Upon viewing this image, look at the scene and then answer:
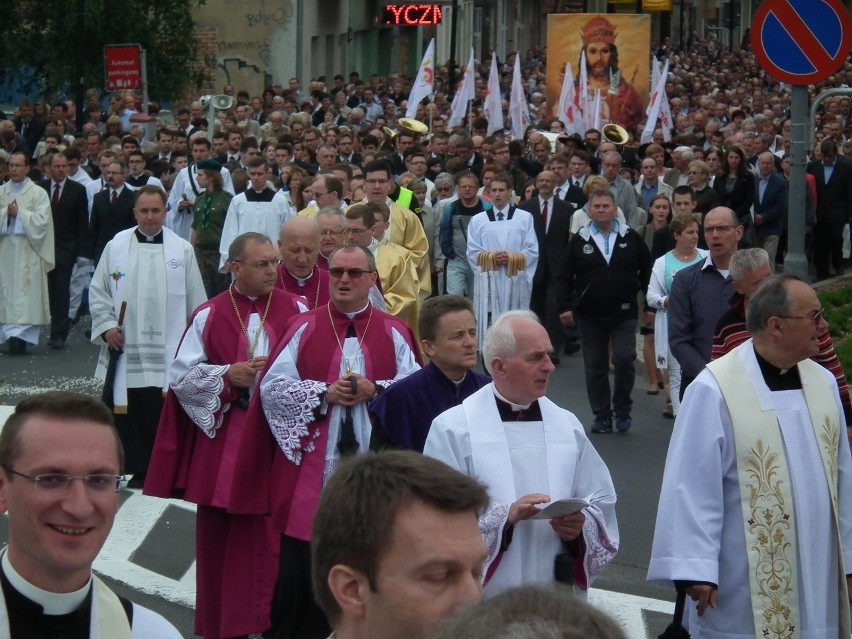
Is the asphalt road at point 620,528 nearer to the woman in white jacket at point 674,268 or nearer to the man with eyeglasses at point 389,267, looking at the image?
the woman in white jacket at point 674,268

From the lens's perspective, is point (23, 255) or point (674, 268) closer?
point (674, 268)

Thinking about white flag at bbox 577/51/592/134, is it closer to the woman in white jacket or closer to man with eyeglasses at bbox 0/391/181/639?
the woman in white jacket

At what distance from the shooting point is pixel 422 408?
6023 mm

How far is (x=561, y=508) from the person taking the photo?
5.00 meters

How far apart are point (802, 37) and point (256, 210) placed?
20.5ft

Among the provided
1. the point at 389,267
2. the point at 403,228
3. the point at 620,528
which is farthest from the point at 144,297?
the point at 620,528

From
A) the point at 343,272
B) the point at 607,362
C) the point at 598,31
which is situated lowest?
the point at 607,362

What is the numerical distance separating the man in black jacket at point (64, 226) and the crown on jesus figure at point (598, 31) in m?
13.0

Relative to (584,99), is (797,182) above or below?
below

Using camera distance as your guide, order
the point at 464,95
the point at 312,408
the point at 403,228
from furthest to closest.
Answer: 1. the point at 464,95
2. the point at 403,228
3. the point at 312,408

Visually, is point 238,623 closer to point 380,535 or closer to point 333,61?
point 380,535

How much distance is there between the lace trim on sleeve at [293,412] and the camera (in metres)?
6.46

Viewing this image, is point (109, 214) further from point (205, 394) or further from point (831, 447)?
point (831, 447)

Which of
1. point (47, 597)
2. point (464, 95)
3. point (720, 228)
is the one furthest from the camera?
point (464, 95)
